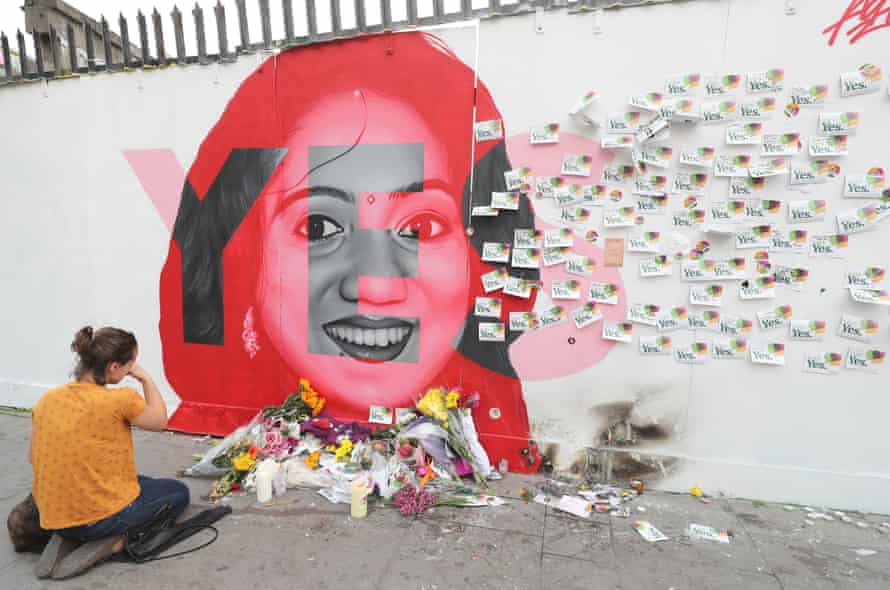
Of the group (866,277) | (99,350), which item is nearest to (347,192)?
(99,350)

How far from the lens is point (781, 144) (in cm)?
333

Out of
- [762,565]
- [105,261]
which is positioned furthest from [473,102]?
[105,261]

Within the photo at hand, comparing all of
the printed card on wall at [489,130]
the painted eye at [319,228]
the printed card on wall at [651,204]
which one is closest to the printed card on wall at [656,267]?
the printed card on wall at [651,204]

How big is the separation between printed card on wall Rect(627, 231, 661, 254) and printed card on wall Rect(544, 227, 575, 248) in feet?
1.40

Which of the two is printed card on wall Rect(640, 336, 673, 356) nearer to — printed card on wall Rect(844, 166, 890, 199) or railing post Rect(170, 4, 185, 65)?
printed card on wall Rect(844, 166, 890, 199)

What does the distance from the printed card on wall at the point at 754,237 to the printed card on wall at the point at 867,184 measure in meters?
0.53

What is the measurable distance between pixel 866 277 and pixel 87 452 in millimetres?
4955

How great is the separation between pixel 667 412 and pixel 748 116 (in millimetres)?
2177

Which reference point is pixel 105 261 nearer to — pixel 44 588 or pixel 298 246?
pixel 298 246

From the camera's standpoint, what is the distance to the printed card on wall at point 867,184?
322 centimetres

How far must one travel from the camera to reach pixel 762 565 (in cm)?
284

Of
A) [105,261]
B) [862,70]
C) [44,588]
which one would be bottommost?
[44,588]

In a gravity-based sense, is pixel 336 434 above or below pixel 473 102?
below

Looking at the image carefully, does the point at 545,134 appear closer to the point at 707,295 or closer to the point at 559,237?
the point at 559,237
